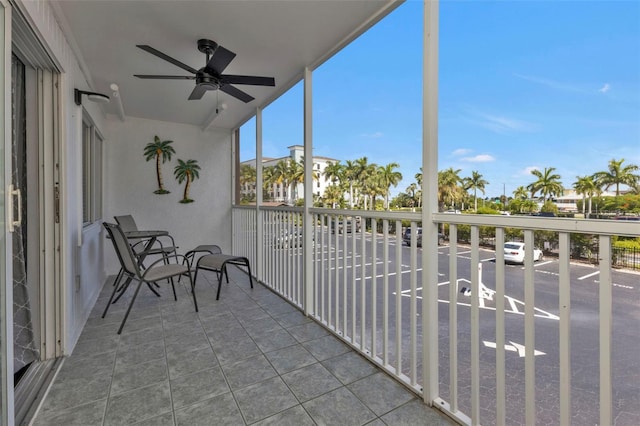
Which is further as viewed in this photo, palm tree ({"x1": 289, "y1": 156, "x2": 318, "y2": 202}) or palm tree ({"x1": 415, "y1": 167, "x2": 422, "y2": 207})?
palm tree ({"x1": 289, "y1": 156, "x2": 318, "y2": 202})

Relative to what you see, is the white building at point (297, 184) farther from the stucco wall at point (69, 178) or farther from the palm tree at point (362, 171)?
the stucco wall at point (69, 178)

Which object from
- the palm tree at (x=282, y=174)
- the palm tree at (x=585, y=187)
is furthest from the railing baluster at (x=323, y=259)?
A: the palm tree at (x=585, y=187)

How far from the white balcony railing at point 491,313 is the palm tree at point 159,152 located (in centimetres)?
275

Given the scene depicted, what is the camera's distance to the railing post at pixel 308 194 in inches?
112

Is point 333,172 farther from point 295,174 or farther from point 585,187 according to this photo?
point 585,187

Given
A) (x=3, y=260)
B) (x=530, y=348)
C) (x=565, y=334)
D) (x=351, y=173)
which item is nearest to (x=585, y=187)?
(x=565, y=334)

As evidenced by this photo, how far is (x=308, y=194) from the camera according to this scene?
2.87 metres

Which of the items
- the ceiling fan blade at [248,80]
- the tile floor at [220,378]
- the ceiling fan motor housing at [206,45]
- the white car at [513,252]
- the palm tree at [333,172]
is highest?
the ceiling fan motor housing at [206,45]

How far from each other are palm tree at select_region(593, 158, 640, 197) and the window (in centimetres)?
390

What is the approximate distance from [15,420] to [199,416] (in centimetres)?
87

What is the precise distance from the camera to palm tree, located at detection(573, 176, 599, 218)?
1023 mm

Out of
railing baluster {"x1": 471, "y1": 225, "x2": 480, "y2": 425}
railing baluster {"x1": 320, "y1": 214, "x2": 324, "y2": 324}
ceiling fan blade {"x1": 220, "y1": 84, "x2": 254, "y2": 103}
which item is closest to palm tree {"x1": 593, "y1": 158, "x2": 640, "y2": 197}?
railing baluster {"x1": 471, "y1": 225, "x2": 480, "y2": 425}

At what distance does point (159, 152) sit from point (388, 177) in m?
4.14

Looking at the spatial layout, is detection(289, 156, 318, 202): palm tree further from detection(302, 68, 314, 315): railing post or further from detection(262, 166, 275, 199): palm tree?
detection(262, 166, 275, 199): palm tree
